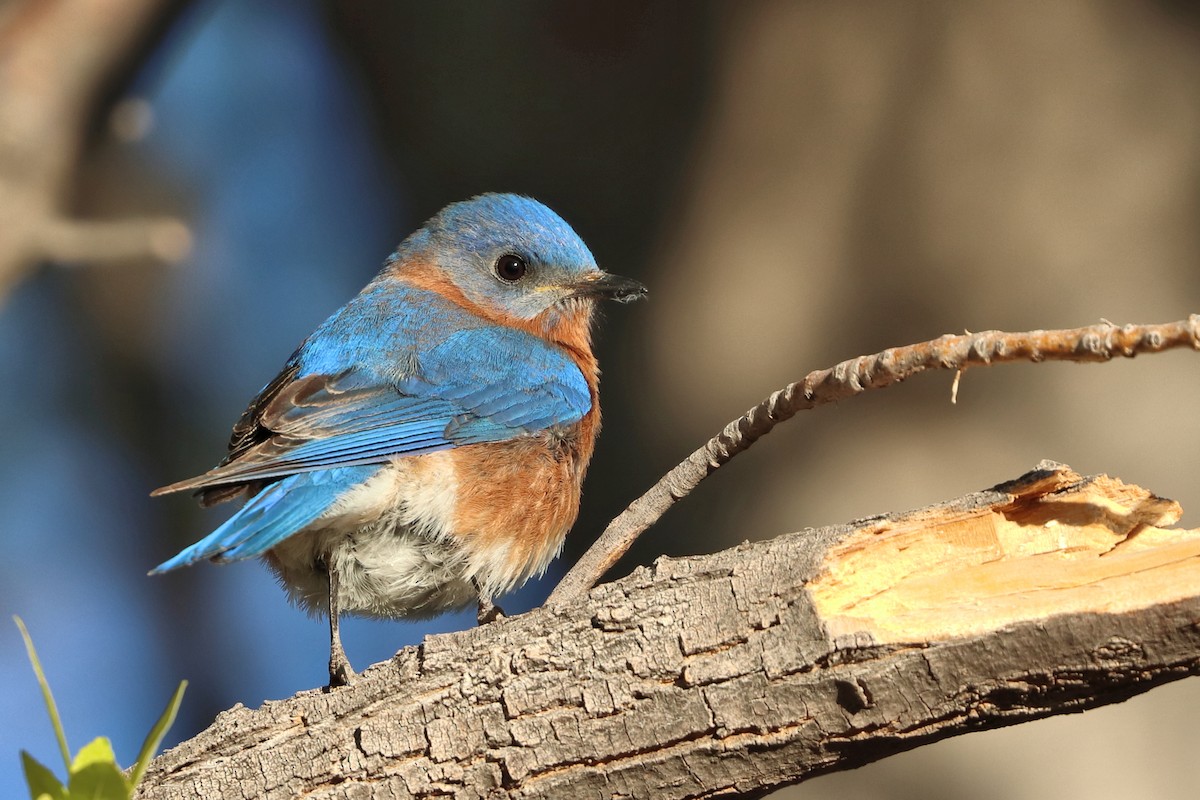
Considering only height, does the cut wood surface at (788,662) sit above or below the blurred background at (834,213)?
below

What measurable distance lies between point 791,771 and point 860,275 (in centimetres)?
308

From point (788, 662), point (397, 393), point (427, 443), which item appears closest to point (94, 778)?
point (788, 662)

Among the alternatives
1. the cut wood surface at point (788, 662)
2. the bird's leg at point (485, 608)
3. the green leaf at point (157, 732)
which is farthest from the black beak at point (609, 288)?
the green leaf at point (157, 732)

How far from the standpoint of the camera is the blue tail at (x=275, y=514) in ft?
8.87

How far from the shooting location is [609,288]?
4.27m

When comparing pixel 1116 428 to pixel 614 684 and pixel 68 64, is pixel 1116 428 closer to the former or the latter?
pixel 614 684

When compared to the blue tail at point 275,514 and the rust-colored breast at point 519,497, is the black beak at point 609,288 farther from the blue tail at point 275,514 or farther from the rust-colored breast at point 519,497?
the blue tail at point 275,514

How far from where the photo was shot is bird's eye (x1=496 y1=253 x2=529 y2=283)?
14.3 ft

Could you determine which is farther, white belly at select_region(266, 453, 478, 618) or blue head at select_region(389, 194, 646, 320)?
blue head at select_region(389, 194, 646, 320)

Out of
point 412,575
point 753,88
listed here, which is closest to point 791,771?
point 412,575

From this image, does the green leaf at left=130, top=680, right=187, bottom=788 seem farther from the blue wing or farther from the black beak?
the black beak

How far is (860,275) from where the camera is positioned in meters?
4.91

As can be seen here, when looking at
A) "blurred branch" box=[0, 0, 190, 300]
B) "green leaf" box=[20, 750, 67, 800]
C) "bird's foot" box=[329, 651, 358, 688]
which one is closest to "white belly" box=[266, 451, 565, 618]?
"bird's foot" box=[329, 651, 358, 688]

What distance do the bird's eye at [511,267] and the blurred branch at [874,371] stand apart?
1.75m
